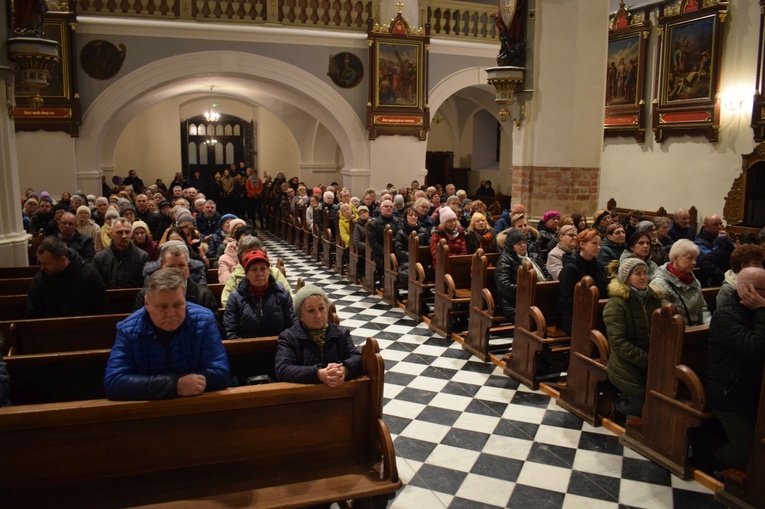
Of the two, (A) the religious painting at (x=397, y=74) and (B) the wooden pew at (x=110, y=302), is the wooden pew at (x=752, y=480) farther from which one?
(A) the religious painting at (x=397, y=74)

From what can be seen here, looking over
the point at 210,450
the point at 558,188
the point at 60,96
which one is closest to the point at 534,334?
A: the point at 210,450

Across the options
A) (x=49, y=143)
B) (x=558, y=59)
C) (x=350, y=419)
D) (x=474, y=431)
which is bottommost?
(x=474, y=431)

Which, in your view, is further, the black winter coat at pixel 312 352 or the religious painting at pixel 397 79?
the religious painting at pixel 397 79

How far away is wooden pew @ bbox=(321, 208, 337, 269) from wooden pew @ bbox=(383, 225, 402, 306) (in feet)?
8.32

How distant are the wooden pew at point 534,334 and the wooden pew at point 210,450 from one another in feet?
8.61

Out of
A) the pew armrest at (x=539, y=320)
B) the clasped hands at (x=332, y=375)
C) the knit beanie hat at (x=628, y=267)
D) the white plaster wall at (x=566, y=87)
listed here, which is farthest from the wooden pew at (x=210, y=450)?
the white plaster wall at (x=566, y=87)

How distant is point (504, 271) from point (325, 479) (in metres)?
3.63

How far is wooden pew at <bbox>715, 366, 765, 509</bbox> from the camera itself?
11.3 ft

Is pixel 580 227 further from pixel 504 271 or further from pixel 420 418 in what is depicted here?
pixel 420 418

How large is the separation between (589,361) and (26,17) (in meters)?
7.04

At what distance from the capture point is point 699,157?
40.7 feet

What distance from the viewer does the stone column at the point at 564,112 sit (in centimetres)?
806

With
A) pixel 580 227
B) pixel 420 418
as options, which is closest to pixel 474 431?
pixel 420 418

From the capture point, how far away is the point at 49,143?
12297 mm
